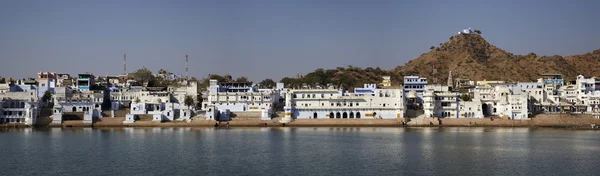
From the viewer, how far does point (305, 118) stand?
55.3 meters

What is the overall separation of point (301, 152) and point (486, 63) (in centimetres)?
6632

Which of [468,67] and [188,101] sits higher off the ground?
[468,67]

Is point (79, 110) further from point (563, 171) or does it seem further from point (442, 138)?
point (563, 171)

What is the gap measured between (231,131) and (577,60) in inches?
2660

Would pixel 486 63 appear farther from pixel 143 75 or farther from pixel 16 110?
pixel 16 110

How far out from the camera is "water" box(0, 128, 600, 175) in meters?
27.6

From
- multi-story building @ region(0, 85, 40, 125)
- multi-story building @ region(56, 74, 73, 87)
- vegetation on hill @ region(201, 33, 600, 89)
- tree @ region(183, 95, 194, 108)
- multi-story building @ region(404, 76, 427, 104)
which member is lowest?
multi-story building @ region(0, 85, 40, 125)

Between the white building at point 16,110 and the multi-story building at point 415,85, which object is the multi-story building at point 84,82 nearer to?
the white building at point 16,110

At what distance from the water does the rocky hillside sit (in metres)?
42.9

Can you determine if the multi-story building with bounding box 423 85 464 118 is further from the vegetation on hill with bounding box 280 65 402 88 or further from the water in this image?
the vegetation on hill with bounding box 280 65 402 88

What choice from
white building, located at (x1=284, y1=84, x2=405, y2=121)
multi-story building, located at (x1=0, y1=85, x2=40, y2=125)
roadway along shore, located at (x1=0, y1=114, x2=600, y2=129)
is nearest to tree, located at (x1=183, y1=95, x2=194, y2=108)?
roadway along shore, located at (x1=0, y1=114, x2=600, y2=129)

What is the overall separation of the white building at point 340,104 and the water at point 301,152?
8.47 metres

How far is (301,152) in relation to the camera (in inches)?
1315

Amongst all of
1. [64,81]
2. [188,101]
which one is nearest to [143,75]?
[64,81]
